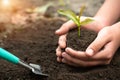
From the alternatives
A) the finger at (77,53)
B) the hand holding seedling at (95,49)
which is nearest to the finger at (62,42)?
the hand holding seedling at (95,49)

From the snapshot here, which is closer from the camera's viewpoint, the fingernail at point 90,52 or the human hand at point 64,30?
the fingernail at point 90,52

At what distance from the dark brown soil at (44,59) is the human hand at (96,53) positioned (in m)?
0.05

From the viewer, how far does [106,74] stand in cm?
182

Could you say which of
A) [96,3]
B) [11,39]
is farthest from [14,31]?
[96,3]

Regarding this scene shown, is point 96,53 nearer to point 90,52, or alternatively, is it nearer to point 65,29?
point 90,52

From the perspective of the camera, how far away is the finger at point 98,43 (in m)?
1.74

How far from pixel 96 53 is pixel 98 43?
2.3 inches

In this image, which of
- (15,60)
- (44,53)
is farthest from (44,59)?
(15,60)

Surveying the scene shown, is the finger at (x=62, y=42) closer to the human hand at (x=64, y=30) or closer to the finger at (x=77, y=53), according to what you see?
the human hand at (x=64, y=30)

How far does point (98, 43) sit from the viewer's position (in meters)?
1.80

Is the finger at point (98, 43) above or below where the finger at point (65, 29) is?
below

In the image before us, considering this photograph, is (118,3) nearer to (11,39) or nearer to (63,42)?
(63,42)

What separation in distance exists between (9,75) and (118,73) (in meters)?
0.64

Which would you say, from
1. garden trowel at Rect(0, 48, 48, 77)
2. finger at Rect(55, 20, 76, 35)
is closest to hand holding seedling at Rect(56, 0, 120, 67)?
finger at Rect(55, 20, 76, 35)
